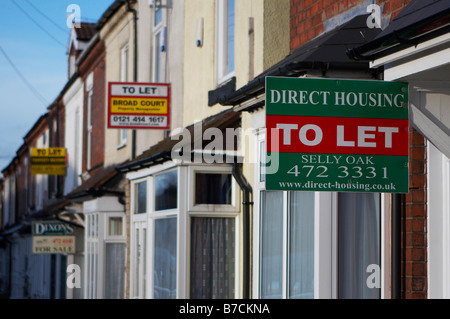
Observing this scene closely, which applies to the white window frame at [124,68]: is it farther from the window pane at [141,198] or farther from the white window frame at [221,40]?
the white window frame at [221,40]

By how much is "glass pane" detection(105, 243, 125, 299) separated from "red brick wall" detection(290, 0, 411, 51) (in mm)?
8595

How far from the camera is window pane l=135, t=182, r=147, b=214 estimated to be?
1316 centimetres

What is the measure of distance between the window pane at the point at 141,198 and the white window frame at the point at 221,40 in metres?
2.72

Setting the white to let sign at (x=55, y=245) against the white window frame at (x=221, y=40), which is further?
the white to let sign at (x=55, y=245)

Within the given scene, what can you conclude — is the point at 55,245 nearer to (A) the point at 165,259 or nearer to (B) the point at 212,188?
(A) the point at 165,259

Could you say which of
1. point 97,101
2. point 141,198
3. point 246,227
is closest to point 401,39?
point 246,227

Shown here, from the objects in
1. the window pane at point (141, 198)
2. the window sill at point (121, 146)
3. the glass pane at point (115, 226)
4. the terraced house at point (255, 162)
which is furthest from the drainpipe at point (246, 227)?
the window sill at point (121, 146)

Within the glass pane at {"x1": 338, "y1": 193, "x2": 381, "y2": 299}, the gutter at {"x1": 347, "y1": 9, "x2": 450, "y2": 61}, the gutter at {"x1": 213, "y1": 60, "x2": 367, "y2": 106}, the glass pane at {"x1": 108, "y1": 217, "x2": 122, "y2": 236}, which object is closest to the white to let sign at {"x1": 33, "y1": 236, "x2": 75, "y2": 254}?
the glass pane at {"x1": 108, "y1": 217, "x2": 122, "y2": 236}

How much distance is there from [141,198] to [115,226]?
3.73m

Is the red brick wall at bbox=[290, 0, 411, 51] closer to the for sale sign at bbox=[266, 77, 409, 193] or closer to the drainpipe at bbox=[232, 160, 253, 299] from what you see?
the drainpipe at bbox=[232, 160, 253, 299]

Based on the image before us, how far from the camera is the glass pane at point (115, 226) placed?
55.6 feet
